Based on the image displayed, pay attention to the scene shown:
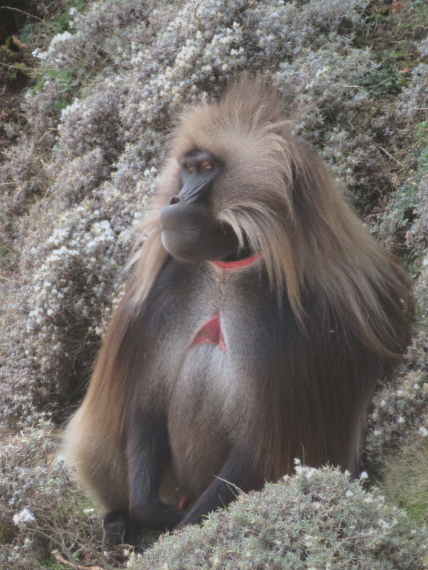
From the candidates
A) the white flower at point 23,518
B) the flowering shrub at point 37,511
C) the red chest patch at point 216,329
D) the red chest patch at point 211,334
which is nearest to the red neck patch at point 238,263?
the red chest patch at point 216,329

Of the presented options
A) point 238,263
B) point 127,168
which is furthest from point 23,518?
point 127,168

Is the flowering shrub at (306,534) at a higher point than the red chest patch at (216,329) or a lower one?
lower

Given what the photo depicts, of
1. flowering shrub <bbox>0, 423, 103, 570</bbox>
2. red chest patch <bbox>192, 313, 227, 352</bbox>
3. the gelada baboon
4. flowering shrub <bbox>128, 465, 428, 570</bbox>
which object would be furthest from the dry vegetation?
red chest patch <bbox>192, 313, 227, 352</bbox>

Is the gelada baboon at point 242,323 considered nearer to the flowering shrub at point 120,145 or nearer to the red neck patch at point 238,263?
the red neck patch at point 238,263

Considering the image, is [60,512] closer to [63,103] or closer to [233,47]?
[233,47]

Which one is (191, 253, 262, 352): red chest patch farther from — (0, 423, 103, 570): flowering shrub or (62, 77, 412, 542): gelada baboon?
(0, 423, 103, 570): flowering shrub

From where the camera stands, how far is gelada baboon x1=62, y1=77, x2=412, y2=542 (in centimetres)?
329

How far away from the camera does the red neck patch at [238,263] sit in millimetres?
3445

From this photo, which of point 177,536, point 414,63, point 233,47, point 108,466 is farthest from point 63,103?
point 177,536

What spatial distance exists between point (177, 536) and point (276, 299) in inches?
40.6

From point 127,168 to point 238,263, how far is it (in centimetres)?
196

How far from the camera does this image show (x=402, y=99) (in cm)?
507

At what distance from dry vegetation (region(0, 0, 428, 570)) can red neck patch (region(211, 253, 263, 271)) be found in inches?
31.0

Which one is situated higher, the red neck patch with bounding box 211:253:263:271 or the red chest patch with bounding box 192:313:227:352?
the red neck patch with bounding box 211:253:263:271
